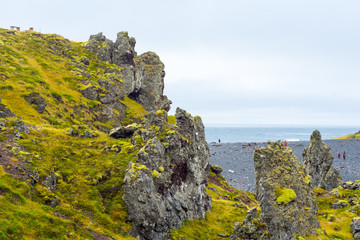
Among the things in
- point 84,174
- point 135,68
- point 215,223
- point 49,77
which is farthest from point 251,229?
point 135,68

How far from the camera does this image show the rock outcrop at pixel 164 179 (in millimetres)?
28438

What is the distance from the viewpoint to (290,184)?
2609 centimetres

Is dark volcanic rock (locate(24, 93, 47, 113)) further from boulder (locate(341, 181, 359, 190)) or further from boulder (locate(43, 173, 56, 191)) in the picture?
boulder (locate(341, 181, 359, 190))

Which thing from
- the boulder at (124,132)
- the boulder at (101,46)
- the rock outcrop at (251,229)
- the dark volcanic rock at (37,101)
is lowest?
the rock outcrop at (251,229)

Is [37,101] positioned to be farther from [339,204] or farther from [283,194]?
[339,204]

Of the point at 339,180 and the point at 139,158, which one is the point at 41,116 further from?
the point at 339,180

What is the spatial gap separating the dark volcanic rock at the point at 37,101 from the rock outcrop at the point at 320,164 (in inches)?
2549

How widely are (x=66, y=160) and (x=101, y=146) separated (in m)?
6.79

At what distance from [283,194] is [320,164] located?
134 feet

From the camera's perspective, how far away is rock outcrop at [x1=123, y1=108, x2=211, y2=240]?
93.3 feet

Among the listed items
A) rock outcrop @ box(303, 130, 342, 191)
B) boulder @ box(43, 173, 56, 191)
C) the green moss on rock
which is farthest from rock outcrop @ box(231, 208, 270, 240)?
rock outcrop @ box(303, 130, 342, 191)

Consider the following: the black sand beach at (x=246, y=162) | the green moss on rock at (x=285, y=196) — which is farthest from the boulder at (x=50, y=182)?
the black sand beach at (x=246, y=162)

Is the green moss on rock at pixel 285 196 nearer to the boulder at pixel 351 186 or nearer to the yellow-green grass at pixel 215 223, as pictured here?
the yellow-green grass at pixel 215 223

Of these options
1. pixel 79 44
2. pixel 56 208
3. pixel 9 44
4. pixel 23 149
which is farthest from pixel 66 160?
pixel 79 44
